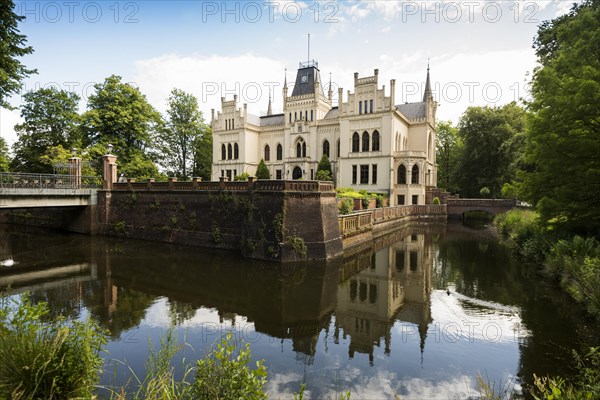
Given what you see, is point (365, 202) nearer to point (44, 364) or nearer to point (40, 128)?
point (44, 364)

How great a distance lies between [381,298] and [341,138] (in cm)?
2709

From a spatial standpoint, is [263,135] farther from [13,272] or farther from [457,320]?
[457,320]

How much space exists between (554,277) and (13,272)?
20.5 m

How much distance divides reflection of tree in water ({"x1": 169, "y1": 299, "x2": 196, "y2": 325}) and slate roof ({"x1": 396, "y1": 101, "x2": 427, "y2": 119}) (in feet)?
119

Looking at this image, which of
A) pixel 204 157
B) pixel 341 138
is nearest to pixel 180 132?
pixel 204 157

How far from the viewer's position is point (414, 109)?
40750 mm

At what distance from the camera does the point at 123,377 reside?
6113 mm

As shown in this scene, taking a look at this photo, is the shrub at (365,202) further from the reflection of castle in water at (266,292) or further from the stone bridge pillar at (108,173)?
the stone bridge pillar at (108,173)

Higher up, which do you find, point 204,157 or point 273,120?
point 273,120

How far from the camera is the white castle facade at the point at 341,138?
34750 mm

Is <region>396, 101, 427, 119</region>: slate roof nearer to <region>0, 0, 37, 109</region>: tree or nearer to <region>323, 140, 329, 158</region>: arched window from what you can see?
<region>323, 140, 329, 158</region>: arched window

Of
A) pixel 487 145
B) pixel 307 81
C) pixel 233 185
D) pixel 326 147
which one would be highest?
pixel 307 81

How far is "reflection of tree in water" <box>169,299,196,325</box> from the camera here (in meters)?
8.95

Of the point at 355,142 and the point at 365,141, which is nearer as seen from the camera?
the point at 365,141
